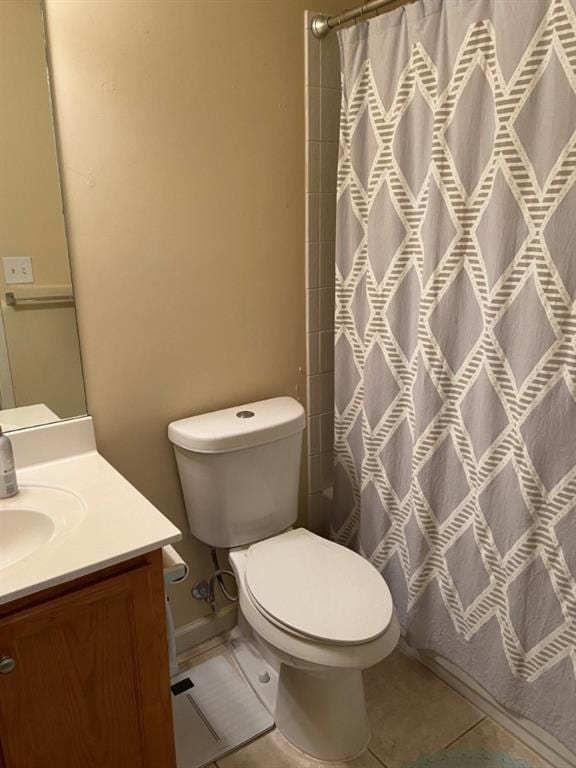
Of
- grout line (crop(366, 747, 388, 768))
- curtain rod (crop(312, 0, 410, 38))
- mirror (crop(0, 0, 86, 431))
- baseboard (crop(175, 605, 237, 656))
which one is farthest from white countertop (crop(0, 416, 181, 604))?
curtain rod (crop(312, 0, 410, 38))

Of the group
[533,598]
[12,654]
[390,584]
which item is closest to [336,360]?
[390,584]

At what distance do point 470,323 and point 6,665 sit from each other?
1.20 metres

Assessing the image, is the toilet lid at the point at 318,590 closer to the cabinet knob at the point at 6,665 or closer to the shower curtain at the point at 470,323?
the shower curtain at the point at 470,323

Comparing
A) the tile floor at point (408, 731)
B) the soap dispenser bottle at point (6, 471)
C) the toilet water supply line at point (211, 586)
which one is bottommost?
the tile floor at point (408, 731)

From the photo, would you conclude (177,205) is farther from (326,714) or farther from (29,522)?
(326,714)

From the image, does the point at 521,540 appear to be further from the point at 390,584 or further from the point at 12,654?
the point at 12,654

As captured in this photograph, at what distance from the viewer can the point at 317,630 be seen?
1309mm

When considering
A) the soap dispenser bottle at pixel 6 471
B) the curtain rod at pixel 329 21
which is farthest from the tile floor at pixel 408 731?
the curtain rod at pixel 329 21

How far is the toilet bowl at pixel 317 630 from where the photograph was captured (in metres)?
1.31

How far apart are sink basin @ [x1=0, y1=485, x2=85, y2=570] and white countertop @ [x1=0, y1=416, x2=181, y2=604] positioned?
4 cm

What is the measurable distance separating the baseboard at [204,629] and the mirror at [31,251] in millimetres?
856

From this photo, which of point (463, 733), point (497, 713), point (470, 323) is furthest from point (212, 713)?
point (470, 323)

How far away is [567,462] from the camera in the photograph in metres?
1.26

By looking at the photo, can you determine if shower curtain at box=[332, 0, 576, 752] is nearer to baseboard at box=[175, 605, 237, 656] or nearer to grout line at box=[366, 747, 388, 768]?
grout line at box=[366, 747, 388, 768]
